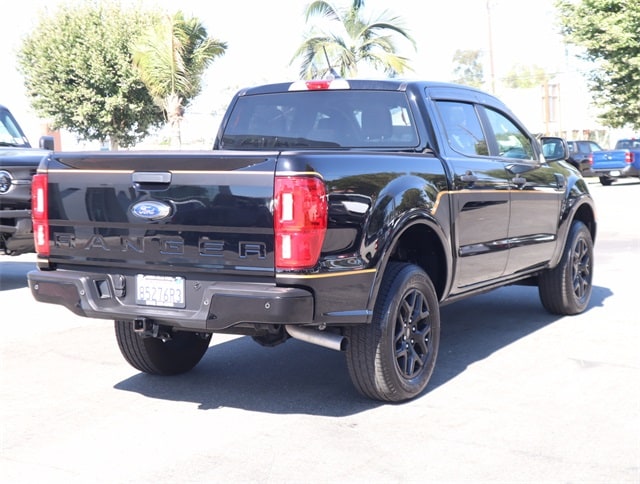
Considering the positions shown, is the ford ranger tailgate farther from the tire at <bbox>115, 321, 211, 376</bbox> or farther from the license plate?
the tire at <bbox>115, 321, 211, 376</bbox>

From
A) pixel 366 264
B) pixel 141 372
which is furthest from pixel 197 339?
pixel 366 264

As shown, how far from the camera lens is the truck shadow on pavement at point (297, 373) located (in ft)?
17.7

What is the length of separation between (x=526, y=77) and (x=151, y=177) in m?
121

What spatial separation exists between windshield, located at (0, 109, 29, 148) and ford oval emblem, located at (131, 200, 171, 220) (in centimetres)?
696

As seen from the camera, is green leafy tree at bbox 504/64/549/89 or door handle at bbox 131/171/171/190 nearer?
door handle at bbox 131/171/171/190

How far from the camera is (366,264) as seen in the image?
4.89 metres

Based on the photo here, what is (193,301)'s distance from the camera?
4809mm

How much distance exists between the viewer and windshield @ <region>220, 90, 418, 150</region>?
604 centimetres

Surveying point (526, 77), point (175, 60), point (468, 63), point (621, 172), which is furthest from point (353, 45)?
point (526, 77)

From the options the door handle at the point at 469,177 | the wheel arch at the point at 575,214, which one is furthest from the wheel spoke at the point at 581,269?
the door handle at the point at 469,177

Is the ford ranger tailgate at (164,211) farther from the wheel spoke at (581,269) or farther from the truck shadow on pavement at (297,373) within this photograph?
the wheel spoke at (581,269)

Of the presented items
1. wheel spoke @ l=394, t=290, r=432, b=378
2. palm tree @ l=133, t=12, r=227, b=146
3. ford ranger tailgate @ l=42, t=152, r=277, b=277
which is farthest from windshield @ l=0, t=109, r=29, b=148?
palm tree @ l=133, t=12, r=227, b=146

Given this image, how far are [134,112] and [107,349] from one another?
26.3 meters

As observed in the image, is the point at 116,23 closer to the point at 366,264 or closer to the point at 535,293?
the point at 535,293
